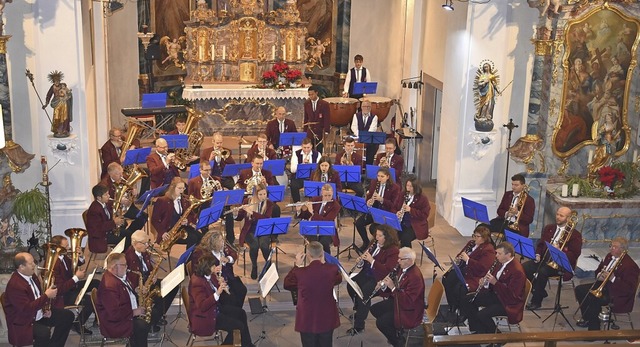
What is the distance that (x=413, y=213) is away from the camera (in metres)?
13.2

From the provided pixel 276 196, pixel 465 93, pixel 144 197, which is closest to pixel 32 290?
pixel 144 197

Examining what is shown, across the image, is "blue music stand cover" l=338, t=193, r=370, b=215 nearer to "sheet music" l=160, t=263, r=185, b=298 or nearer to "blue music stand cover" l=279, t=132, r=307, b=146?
"blue music stand cover" l=279, t=132, r=307, b=146

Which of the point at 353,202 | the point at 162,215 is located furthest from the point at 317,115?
the point at 162,215

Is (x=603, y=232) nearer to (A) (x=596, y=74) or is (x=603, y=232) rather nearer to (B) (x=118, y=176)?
(A) (x=596, y=74)

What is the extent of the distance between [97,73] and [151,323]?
7892 mm

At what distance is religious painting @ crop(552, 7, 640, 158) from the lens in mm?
14320

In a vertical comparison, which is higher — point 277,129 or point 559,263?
point 277,129

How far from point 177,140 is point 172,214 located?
2.74 m

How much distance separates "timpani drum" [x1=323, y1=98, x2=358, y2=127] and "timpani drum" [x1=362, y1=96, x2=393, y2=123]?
263 millimetres

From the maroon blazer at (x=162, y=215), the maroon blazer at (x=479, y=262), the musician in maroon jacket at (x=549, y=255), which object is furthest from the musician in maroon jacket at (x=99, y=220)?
the musician in maroon jacket at (x=549, y=255)

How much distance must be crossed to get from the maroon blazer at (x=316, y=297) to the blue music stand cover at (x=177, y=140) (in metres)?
5.77

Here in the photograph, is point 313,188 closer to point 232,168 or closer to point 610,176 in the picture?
point 232,168

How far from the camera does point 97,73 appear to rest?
1753 cm

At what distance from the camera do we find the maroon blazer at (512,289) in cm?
1087
